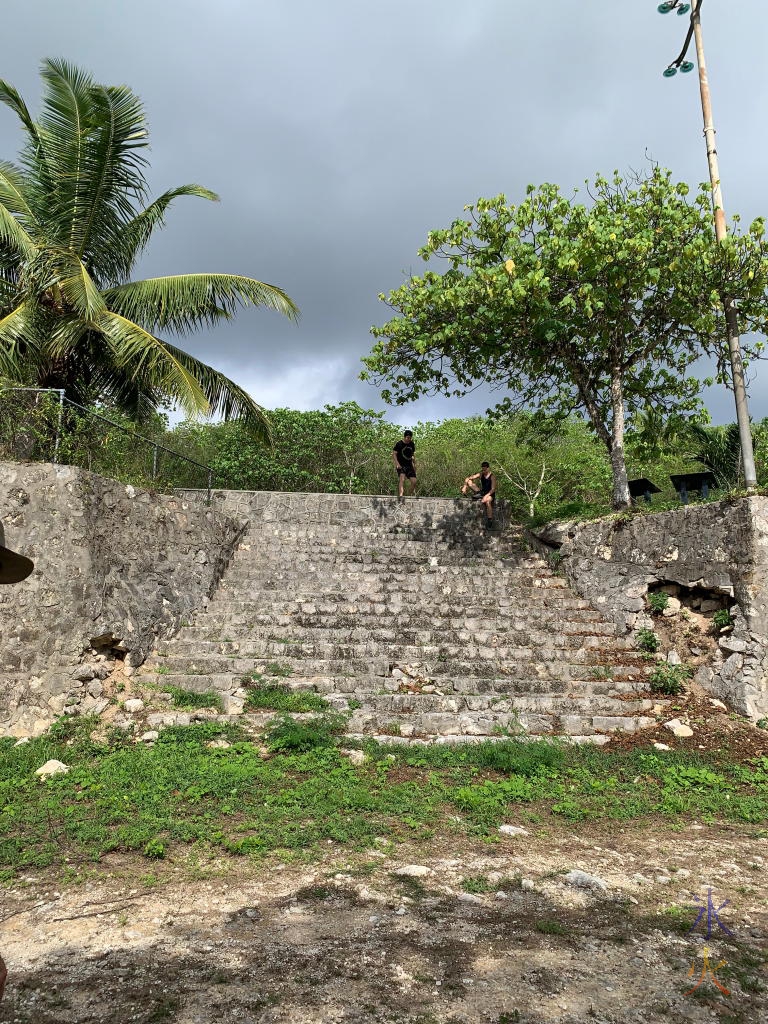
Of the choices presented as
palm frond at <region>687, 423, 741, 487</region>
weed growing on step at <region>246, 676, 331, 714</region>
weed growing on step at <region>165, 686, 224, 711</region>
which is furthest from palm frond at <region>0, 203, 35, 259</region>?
palm frond at <region>687, 423, 741, 487</region>

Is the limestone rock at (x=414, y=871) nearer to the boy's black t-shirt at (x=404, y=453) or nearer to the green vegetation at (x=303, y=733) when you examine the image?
the green vegetation at (x=303, y=733)

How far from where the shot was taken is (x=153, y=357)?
921 centimetres

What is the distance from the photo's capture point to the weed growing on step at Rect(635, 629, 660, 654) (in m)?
8.16

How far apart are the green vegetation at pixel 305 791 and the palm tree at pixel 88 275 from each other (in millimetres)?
5276

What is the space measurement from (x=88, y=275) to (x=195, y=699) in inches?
258

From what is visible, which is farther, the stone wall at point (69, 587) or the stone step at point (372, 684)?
the stone step at point (372, 684)

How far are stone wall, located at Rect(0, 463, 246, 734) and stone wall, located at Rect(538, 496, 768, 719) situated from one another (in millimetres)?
6179

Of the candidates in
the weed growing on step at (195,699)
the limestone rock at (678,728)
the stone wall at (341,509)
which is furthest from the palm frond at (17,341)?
the limestone rock at (678,728)

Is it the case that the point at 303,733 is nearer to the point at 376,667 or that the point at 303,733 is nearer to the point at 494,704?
the point at 376,667

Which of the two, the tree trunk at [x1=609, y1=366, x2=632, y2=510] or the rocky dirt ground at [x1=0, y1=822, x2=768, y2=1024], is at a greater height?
the tree trunk at [x1=609, y1=366, x2=632, y2=510]

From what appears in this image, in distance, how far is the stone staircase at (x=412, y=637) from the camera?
22.7 feet

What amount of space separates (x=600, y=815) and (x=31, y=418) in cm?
733

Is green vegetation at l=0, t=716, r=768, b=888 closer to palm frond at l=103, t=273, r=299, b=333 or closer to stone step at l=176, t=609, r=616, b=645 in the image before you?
stone step at l=176, t=609, r=616, b=645

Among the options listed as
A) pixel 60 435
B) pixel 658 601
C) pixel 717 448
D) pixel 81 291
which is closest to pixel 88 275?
pixel 81 291
